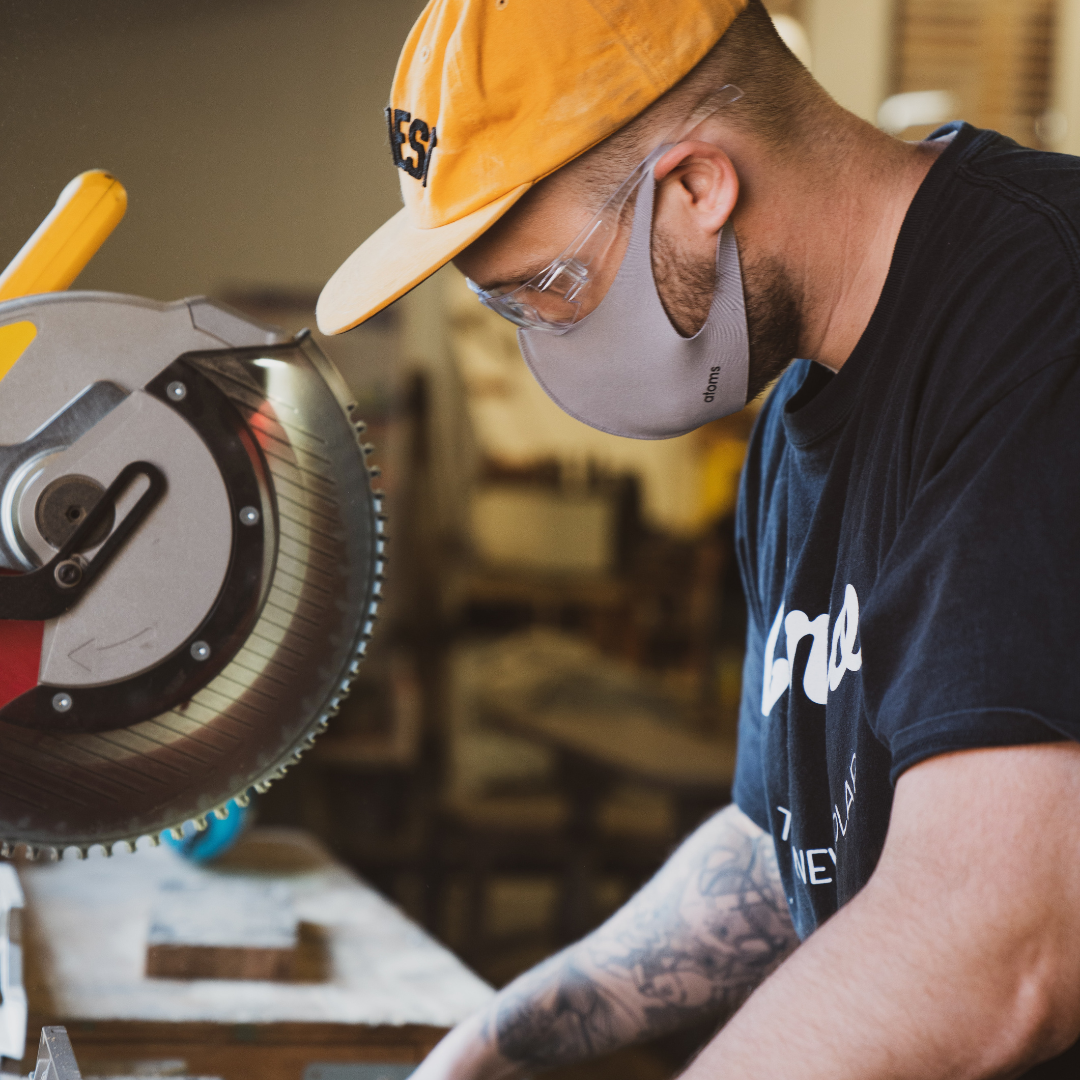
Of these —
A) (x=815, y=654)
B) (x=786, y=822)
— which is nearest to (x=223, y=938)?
(x=786, y=822)

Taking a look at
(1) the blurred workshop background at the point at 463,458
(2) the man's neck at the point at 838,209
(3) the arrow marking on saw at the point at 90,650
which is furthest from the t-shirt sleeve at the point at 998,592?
(1) the blurred workshop background at the point at 463,458

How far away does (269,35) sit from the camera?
1.02m

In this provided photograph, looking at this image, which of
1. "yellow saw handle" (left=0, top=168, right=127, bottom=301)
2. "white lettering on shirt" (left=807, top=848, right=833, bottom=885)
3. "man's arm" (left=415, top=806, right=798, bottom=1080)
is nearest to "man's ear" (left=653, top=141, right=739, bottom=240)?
"yellow saw handle" (left=0, top=168, right=127, bottom=301)

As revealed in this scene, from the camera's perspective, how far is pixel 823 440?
0.96m

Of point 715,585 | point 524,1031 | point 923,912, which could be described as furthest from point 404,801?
point 923,912

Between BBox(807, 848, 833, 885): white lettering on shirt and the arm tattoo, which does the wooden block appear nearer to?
the arm tattoo

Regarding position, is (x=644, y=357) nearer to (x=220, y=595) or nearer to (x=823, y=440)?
(x=823, y=440)

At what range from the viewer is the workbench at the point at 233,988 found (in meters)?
1.14

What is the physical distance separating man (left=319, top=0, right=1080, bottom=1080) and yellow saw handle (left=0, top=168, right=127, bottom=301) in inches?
7.4

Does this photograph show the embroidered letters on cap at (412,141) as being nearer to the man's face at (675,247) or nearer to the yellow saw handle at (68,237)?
the man's face at (675,247)

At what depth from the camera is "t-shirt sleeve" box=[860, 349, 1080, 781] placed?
0.65 m

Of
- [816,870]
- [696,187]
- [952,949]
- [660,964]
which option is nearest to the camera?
[952,949]

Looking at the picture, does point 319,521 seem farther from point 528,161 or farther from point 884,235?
point 884,235

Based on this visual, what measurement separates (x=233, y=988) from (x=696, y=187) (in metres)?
0.94
